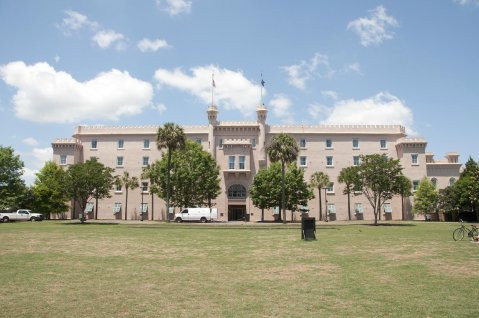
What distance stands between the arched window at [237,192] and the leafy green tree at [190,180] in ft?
29.0

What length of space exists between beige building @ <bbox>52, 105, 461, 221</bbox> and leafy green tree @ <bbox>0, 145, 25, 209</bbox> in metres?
12.9

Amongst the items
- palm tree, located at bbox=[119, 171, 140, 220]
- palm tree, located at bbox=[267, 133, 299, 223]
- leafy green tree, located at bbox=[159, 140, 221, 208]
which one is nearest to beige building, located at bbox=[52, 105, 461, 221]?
palm tree, located at bbox=[119, 171, 140, 220]

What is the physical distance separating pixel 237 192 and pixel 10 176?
120ft

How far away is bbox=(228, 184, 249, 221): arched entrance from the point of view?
70.1 meters

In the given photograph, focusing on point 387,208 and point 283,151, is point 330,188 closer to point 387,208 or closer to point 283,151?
point 387,208

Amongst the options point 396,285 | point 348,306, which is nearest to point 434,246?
point 396,285

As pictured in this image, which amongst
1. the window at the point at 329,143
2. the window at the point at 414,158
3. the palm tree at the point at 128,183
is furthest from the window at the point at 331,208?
the palm tree at the point at 128,183

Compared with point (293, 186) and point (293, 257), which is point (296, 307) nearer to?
point (293, 257)

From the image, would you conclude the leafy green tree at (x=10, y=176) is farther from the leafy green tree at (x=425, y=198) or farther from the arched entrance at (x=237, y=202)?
the leafy green tree at (x=425, y=198)

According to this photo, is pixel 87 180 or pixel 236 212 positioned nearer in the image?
pixel 87 180

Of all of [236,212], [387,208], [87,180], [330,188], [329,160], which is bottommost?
[236,212]

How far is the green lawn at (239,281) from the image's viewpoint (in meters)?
9.53

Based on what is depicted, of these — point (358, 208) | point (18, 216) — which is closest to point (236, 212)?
point (358, 208)

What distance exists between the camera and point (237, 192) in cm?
7075
